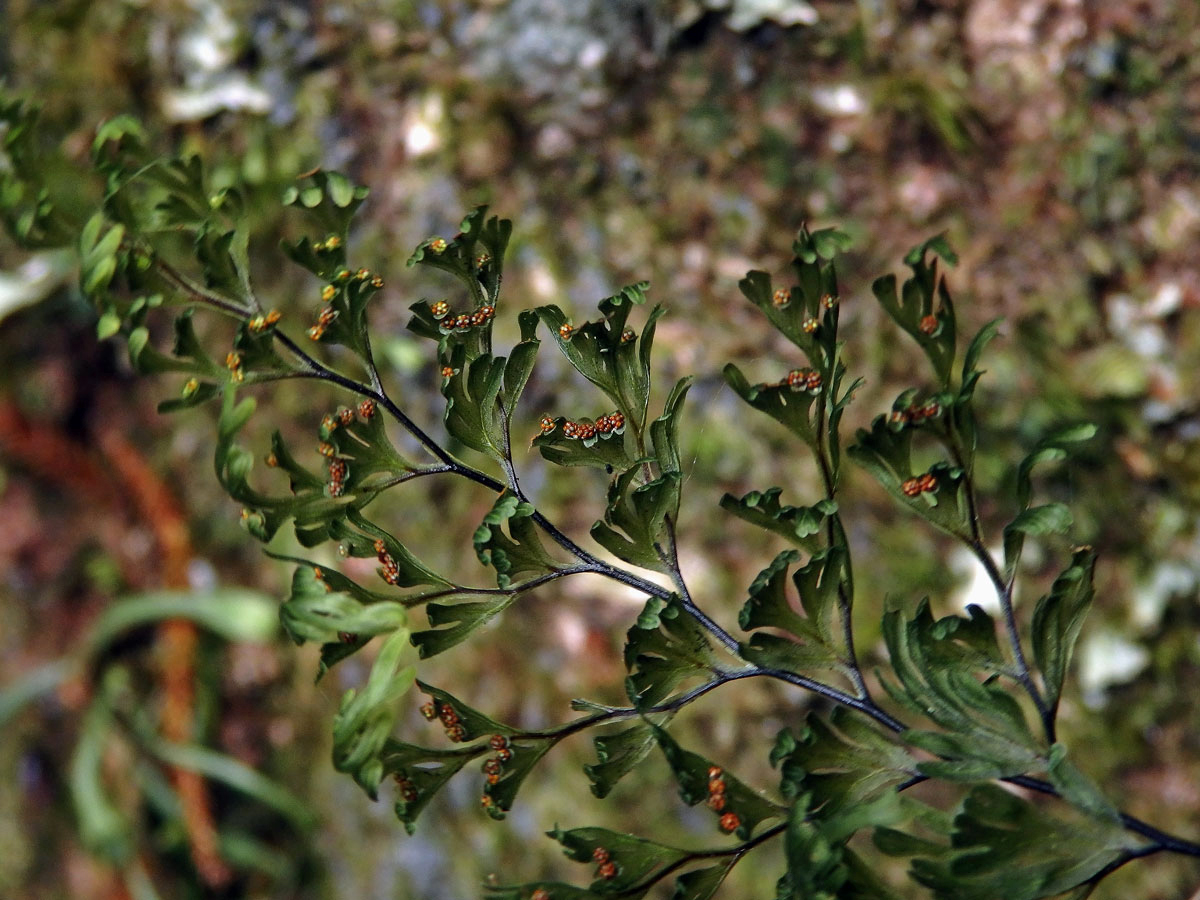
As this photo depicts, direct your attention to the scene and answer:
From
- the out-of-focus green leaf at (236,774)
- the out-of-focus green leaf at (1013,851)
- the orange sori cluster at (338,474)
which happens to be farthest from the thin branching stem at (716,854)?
the out-of-focus green leaf at (236,774)

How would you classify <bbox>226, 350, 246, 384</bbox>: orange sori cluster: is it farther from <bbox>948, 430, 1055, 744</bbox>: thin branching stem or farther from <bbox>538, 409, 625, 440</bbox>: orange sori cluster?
<bbox>948, 430, 1055, 744</bbox>: thin branching stem

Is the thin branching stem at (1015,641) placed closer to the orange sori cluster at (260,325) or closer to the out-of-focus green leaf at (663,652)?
the out-of-focus green leaf at (663,652)

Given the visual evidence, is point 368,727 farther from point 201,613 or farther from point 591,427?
point 201,613

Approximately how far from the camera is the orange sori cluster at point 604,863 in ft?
3.36

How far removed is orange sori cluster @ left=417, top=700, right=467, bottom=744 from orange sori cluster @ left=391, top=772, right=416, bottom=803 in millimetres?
60

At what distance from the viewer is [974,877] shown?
93 centimetres

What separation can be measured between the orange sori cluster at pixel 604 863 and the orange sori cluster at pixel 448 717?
0.18 m

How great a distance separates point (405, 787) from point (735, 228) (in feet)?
5.15

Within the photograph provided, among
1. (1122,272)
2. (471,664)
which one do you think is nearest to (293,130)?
(471,664)

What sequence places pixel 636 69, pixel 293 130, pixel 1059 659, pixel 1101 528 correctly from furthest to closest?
1. pixel 293 130
2. pixel 636 69
3. pixel 1101 528
4. pixel 1059 659

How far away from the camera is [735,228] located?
2260 mm

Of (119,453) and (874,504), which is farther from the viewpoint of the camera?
(119,453)

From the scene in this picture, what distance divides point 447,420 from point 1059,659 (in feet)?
2.26

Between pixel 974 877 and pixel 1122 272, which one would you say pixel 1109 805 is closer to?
pixel 974 877
